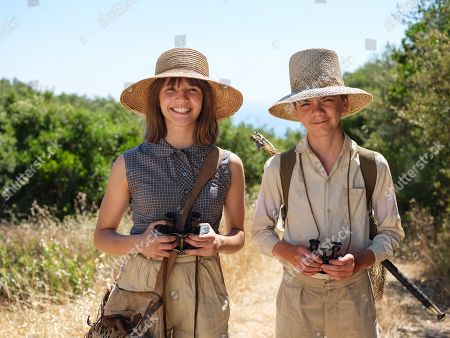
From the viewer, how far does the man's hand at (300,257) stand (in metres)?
2.40

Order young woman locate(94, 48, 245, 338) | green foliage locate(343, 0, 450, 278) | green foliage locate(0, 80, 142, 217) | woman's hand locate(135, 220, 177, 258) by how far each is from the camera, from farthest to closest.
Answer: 1. green foliage locate(0, 80, 142, 217)
2. green foliage locate(343, 0, 450, 278)
3. young woman locate(94, 48, 245, 338)
4. woman's hand locate(135, 220, 177, 258)

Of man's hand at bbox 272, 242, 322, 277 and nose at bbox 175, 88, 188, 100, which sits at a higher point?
nose at bbox 175, 88, 188, 100

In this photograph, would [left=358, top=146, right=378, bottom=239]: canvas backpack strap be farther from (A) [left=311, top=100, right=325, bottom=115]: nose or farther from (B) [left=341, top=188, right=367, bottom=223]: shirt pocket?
(A) [left=311, top=100, right=325, bottom=115]: nose

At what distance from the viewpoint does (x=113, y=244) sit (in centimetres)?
251

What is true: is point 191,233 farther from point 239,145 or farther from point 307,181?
point 239,145

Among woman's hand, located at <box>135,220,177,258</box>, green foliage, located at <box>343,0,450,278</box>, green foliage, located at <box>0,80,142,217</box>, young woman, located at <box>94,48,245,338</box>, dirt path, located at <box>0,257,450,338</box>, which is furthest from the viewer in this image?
green foliage, located at <box>0,80,142,217</box>

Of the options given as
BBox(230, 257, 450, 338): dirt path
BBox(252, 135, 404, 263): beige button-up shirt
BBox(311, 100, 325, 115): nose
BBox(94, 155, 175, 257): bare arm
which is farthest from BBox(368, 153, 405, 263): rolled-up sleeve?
BBox(230, 257, 450, 338): dirt path

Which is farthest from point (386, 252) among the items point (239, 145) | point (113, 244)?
point (239, 145)

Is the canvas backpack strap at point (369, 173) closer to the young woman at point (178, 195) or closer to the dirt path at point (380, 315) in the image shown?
the young woman at point (178, 195)

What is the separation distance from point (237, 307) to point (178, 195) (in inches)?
139

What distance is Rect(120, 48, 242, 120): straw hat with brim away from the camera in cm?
265

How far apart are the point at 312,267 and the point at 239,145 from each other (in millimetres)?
9269

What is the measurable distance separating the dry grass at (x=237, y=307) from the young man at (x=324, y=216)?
164cm

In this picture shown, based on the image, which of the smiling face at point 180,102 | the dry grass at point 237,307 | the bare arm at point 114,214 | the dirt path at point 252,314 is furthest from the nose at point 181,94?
the dirt path at point 252,314
